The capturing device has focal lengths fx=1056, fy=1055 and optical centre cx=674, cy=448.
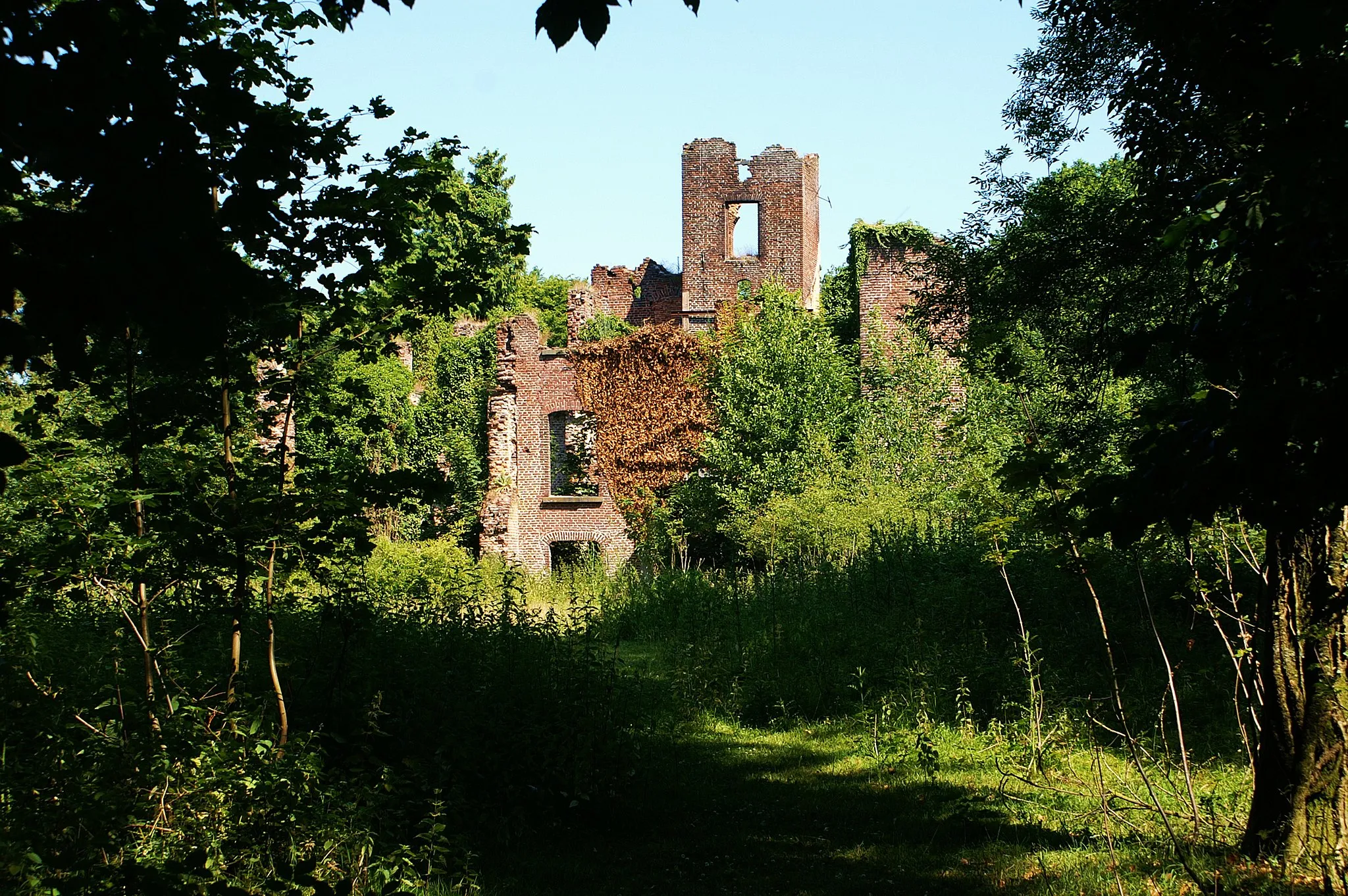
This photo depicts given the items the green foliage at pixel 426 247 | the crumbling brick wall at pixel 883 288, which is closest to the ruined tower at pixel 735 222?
the crumbling brick wall at pixel 883 288

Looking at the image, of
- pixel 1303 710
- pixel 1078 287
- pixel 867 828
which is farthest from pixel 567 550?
pixel 1303 710

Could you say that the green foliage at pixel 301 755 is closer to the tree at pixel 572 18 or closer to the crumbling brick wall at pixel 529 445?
the tree at pixel 572 18

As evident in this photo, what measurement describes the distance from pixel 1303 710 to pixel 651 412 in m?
19.4

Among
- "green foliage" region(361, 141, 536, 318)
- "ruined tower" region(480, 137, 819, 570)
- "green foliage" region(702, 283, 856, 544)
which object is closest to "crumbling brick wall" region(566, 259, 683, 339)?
"ruined tower" region(480, 137, 819, 570)

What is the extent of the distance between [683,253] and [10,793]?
3055cm

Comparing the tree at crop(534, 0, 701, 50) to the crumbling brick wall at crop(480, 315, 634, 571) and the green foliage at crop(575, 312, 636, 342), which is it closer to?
the crumbling brick wall at crop(480, 315, 634, 571)

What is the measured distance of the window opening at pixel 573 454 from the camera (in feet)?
80.9

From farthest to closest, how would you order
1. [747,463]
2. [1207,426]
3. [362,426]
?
[747,463] < [362,426] < [1207,426]

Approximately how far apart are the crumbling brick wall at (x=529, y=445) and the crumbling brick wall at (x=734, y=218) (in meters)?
9.28

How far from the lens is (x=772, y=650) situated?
31.0 ft

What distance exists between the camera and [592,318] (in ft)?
110

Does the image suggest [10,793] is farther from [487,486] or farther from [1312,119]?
[487,486]

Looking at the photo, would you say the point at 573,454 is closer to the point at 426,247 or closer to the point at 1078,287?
the point at 1078,287

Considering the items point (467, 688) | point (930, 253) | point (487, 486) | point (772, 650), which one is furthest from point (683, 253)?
point (467, 688)
